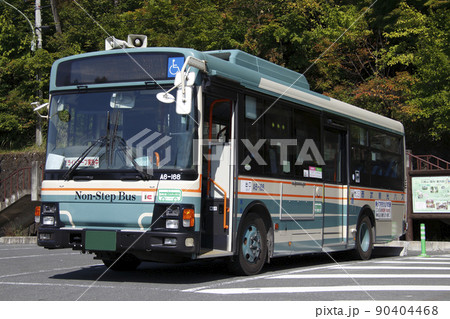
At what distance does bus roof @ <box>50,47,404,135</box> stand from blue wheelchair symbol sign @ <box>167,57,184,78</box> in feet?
0.38

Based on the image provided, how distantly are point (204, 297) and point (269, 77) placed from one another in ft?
15.9

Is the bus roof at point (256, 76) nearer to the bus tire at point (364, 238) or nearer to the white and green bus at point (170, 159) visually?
the white and green bus at point (170, 159)

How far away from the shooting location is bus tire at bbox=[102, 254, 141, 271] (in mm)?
10986

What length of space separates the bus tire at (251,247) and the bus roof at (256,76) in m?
2.23

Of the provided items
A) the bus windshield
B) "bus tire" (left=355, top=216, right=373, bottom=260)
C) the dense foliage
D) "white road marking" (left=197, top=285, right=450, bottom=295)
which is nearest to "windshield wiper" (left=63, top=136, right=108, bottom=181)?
the bus windshield

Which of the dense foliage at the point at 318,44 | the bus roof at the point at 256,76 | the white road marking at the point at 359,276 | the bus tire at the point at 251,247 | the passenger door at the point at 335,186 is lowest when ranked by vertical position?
the white road marking at the point at 359,276

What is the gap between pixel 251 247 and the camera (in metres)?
10.3

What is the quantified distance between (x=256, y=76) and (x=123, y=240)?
11.9 ft

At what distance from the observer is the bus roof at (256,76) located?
31.4ft

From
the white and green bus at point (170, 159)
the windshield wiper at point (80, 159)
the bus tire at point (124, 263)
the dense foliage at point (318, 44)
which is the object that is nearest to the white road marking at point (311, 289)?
the white and green bus at point (170, 159)

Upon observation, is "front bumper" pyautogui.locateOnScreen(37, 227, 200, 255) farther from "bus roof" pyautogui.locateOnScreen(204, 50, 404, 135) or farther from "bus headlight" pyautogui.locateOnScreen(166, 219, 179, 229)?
"bus roof" pyautogui.locateOnScreen(204, 50, 404, 135)
